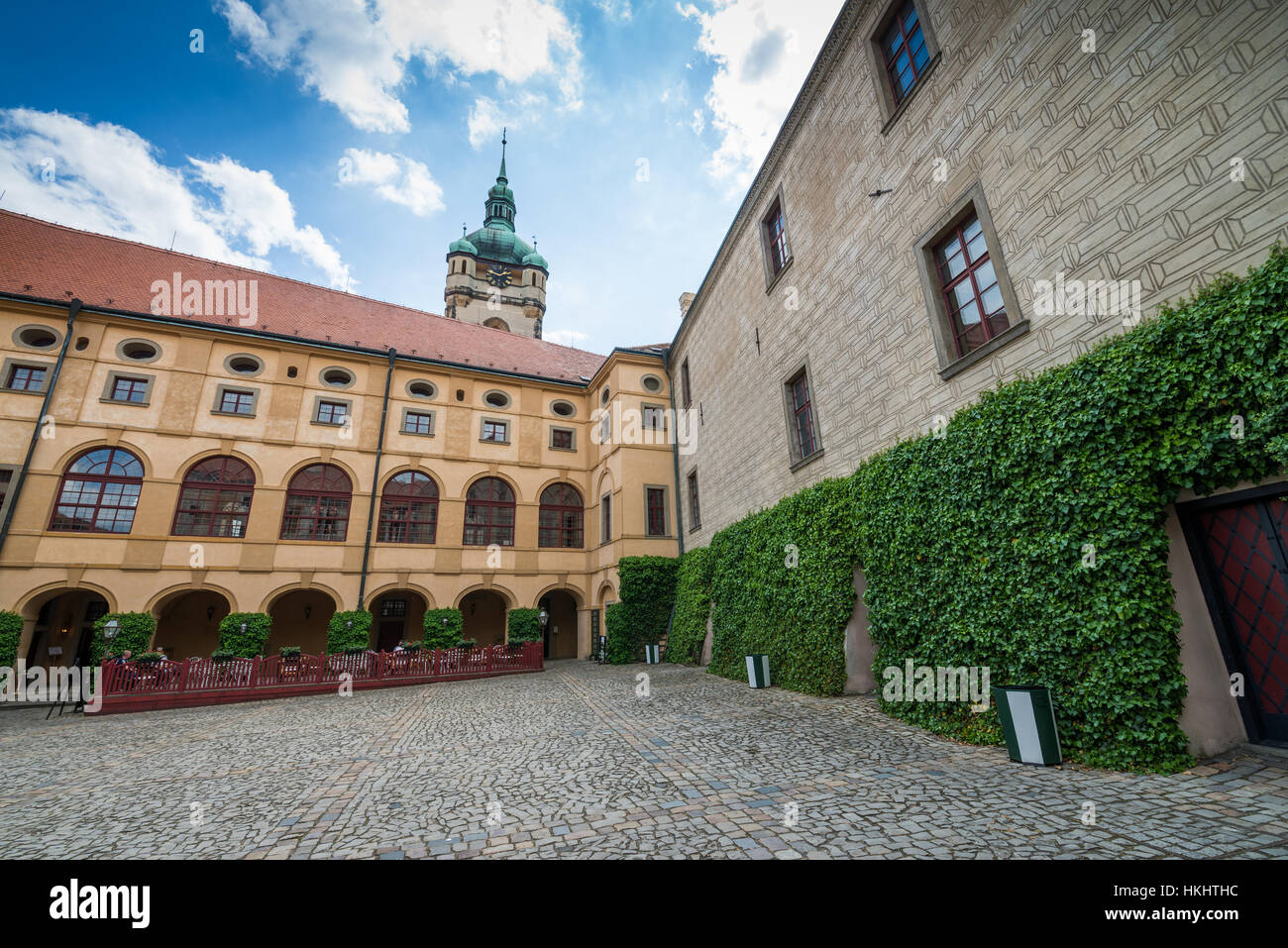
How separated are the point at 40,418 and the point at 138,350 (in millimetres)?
3610

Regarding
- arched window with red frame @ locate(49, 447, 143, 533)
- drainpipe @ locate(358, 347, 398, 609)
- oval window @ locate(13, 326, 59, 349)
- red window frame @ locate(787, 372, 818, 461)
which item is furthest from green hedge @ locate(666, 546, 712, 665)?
oval window @ locate(13, 326, 59, 349)

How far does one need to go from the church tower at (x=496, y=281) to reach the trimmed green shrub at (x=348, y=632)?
3124 cm

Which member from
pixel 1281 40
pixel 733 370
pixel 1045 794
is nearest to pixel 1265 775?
pixel 1045 794

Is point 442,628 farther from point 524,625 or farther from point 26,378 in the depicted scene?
point 26,378

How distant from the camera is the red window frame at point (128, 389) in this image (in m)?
18.4

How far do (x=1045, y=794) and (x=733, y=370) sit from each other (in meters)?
12.6

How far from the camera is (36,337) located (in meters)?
17.9

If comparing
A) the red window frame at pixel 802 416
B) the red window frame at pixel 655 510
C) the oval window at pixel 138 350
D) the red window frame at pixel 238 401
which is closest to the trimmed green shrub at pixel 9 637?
the red window frame at pixel 238 401

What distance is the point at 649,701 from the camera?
1026 centimetres

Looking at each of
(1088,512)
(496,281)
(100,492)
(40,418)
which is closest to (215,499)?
(100,492)

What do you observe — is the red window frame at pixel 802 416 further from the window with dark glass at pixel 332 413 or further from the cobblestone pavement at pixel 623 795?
the window with dark glass at pixel 332 413

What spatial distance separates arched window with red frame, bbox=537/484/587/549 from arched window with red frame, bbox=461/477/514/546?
4.52ft

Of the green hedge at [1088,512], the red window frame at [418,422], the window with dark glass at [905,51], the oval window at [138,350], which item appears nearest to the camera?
the green hedge at [1088,512]
